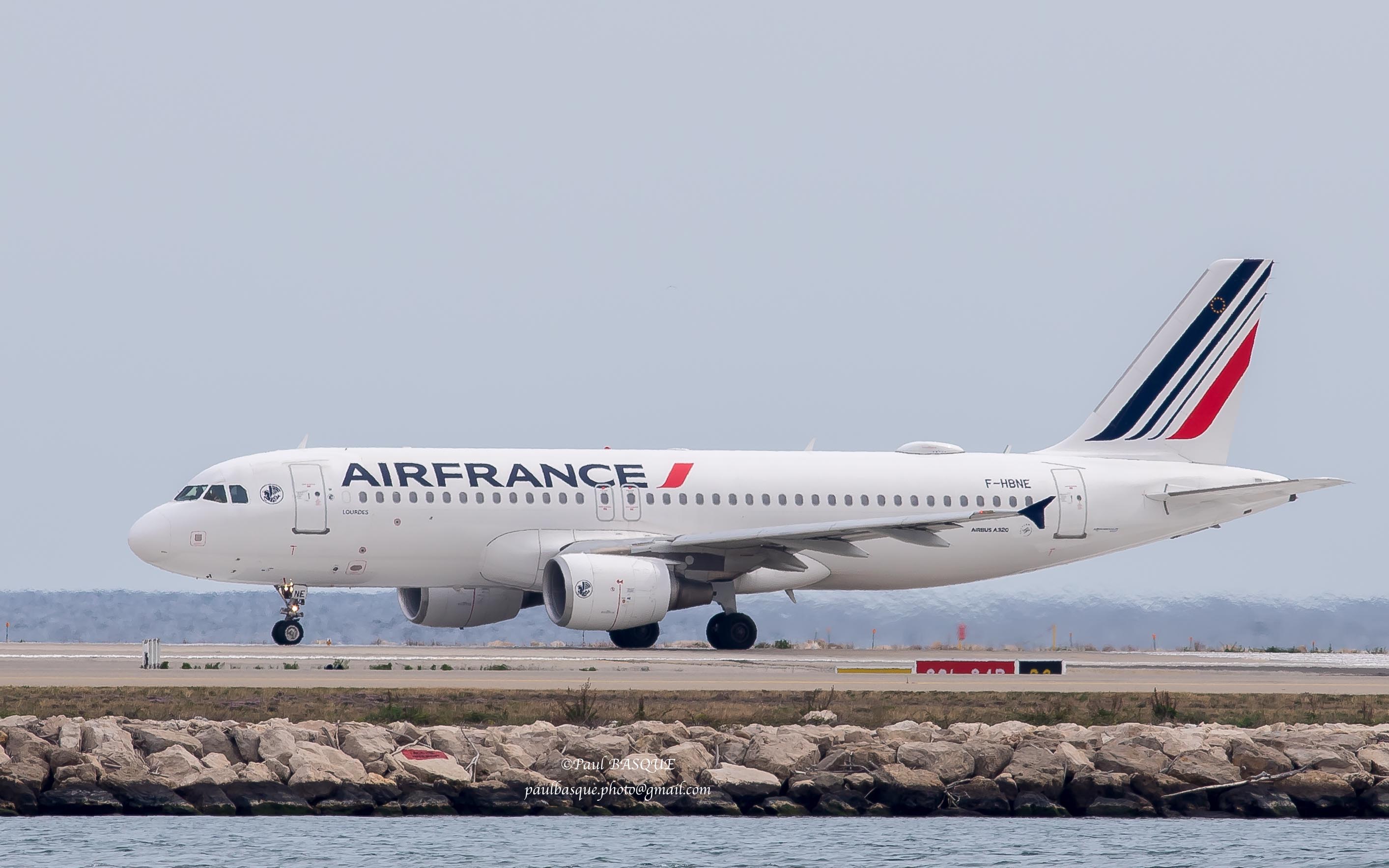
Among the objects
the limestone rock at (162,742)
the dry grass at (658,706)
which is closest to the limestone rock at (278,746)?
the limestone rock at (162,742)

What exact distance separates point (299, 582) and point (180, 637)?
12988 millimetres

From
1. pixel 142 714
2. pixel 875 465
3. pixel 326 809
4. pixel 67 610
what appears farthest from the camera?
pixel 67 610

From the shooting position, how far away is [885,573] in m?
43.9

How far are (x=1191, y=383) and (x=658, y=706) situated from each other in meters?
24.9

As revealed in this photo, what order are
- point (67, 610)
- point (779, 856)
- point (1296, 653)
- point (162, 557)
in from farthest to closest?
point (67, 610) → point (1296, 653) → point (162, 557) → point (779, 856)

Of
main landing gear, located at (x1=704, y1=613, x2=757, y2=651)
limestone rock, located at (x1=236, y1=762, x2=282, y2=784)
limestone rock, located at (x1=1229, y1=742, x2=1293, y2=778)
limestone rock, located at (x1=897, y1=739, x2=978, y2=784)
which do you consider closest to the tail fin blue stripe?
main landing gear, located at (x1=704, y1=613, x2=757, y2=651)

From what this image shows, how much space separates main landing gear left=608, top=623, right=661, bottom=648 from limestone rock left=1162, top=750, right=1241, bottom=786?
19114 millimetres

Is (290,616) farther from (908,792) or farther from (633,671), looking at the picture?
(908,792)

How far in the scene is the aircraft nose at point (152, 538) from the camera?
128ft

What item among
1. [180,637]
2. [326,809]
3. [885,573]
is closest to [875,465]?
[885,573]

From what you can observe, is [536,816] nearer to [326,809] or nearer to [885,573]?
[326,809]

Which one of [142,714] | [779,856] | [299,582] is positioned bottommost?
[779,856]

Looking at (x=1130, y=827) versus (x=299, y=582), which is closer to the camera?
(x=1130, y=827)

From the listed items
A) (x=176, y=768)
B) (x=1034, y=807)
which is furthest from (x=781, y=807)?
(x=176, y=768)
